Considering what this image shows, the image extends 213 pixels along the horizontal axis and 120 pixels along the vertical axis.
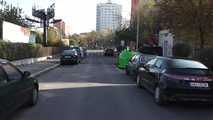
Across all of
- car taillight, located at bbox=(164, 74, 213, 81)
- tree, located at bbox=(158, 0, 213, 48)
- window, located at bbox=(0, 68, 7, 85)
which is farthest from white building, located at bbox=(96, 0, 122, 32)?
window, located at bbox=(0, 68, 7, 85)

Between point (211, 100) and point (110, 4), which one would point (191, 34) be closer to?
point (211, 100)

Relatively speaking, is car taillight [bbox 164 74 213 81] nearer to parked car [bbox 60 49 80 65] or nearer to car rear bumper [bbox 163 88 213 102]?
car rear bumper [bbox 163 88 213 102]

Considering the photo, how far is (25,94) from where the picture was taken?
10938mm

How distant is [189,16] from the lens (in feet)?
80.5

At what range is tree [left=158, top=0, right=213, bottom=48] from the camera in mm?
24359

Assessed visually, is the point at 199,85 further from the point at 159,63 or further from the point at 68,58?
the point at 68,58

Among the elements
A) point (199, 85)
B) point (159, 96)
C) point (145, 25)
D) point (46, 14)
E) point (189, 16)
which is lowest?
point (159, 96)

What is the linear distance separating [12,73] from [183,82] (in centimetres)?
452

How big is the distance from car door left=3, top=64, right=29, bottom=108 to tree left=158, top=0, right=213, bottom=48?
15.2 meters

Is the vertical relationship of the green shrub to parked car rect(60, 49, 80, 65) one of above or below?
above

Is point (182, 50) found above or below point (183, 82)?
above

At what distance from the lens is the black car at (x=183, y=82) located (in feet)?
39.1

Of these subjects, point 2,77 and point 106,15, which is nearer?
point 2,77

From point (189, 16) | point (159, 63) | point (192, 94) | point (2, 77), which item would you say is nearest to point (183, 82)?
point (192, 94)
